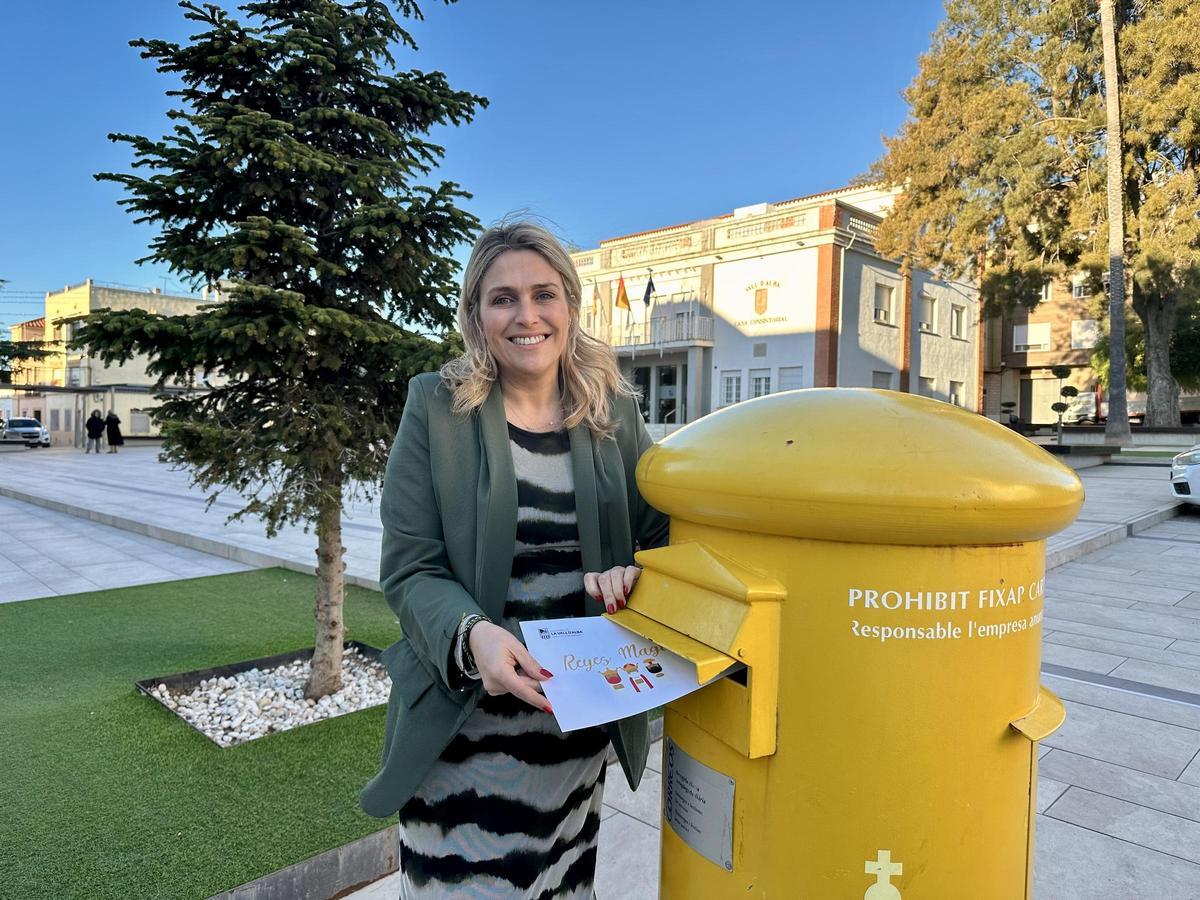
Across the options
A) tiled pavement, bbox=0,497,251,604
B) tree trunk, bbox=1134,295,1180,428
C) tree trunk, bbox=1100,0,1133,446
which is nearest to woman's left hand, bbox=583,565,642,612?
tiled pavement, bbox=0,497,251,604

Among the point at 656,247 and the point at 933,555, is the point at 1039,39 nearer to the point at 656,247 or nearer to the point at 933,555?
the point at 656,247

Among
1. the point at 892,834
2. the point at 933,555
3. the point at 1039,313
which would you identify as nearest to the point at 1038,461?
the point at 933,555

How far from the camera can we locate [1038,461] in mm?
1170

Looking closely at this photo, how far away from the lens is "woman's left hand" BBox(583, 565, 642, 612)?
4.65ft

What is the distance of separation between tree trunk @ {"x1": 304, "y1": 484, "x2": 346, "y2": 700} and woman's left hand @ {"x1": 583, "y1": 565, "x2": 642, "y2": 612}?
281 cm

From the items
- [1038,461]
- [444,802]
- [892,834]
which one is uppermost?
[1038,461]

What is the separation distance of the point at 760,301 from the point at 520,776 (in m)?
24.9

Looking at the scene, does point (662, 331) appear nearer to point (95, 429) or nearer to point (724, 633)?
point (95, 429)

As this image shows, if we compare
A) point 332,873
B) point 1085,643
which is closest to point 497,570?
point 332,873

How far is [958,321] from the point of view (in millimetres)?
29203

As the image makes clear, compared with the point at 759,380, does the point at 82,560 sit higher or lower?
lower

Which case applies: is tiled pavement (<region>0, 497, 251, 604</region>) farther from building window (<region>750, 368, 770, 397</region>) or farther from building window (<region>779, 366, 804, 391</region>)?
building window (<region>750, 368, 770, 397</region>)

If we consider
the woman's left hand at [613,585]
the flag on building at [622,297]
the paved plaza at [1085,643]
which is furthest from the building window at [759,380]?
the woman's left hand at [613,585]

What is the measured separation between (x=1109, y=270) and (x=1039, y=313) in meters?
19.7
